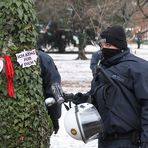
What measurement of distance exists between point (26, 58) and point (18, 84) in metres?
0.24

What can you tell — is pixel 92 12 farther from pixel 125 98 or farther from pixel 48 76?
pixel 125 98

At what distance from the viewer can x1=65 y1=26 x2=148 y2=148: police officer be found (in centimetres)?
432

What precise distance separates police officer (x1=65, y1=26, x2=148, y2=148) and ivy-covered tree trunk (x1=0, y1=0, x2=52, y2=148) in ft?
2.77

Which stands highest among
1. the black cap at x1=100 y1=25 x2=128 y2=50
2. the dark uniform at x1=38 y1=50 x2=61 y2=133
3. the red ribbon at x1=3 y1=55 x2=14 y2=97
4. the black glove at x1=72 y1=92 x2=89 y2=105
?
the black cap at x1=100 y1=25 x2=128 y2=50

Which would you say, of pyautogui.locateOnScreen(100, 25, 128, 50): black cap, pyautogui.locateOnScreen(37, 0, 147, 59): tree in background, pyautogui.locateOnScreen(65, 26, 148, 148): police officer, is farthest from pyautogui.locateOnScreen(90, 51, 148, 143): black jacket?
pyautogui.locateOnScreen(37, 0, 147, 59): tree in background

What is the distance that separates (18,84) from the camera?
16.9 ft

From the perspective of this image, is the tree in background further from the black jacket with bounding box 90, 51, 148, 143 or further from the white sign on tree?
the black jacket with bounding box 90, 51, 148, 143

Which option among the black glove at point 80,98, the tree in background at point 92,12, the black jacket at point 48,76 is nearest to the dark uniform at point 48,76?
the black jacket at point 48,76

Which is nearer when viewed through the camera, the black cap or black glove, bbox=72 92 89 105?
the black cap

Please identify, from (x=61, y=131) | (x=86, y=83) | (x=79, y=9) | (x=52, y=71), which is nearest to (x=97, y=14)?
(x=79, y=9)

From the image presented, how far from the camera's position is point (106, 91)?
4.46 metres

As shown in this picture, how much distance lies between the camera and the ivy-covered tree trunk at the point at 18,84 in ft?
16.8

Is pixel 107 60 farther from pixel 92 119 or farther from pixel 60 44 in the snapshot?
pixel 60 44

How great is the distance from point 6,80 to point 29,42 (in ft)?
1.32
